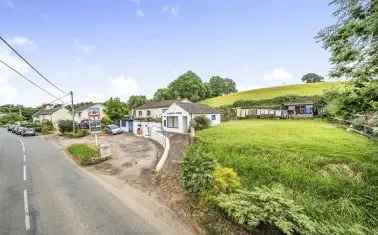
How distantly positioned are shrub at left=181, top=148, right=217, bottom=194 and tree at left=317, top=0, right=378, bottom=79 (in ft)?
18.0

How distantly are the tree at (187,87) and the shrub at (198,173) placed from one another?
72.4 metres

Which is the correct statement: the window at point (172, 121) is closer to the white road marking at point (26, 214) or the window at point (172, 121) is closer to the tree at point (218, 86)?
the white road marking at point (26, 214)

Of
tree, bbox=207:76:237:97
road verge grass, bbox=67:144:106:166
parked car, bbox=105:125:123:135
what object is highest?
tree, bbox=207:76:237:97

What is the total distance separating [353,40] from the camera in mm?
7949

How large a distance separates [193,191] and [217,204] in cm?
170

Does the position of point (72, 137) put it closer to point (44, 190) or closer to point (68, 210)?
point (44, 190)

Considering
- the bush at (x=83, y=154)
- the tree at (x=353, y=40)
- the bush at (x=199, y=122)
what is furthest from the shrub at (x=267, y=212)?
the bush at (x=199, y=122)

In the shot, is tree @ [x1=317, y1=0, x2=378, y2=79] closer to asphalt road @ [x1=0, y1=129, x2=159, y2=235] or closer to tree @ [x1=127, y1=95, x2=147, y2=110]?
asphalt road @ [x1=0, y1=129, x2=159, y2=235]

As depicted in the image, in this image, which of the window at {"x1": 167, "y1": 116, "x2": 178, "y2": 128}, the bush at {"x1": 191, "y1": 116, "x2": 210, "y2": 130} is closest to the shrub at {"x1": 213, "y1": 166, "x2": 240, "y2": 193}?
the bush at {"x1": 191, "y1": 116, "x2": 210, "y2": 130}

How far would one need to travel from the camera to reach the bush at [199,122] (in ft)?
110

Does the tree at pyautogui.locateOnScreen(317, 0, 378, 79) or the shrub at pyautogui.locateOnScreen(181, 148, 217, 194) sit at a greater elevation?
the tree at pyautogui.locateOnScreen(317, 0, 378, 79)

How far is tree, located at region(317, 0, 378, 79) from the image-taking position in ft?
24.1

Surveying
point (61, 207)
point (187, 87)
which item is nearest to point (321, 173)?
point (61, 207)

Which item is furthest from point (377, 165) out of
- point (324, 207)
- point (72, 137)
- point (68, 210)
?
point (72, 137)
